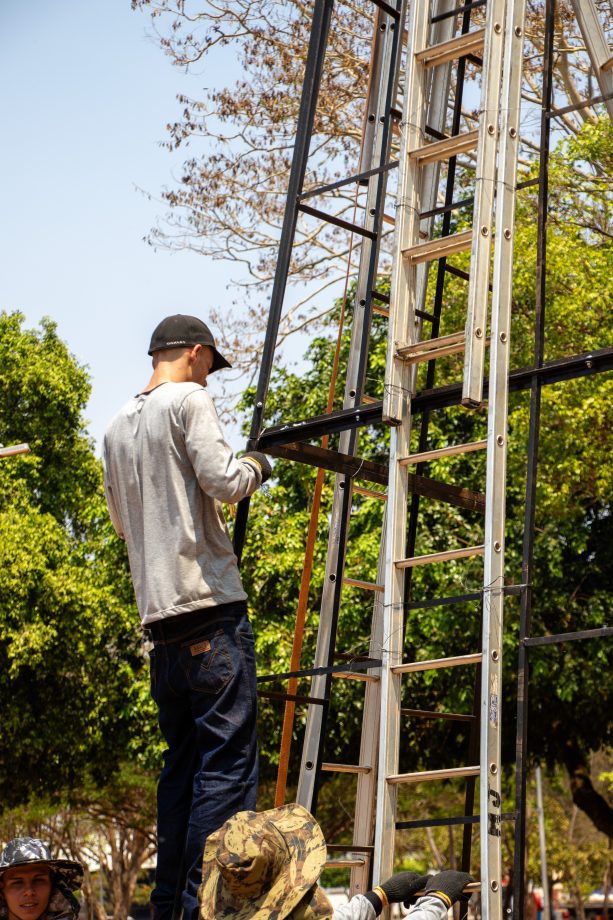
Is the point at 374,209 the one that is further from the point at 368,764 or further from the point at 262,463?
the point at 368,764

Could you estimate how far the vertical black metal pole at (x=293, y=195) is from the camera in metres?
5.08

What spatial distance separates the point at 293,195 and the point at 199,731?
2375 millimetres

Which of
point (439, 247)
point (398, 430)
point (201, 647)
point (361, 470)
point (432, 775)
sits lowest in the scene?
point (432, 775)

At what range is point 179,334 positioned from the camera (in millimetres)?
4188

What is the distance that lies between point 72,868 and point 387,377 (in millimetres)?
1961

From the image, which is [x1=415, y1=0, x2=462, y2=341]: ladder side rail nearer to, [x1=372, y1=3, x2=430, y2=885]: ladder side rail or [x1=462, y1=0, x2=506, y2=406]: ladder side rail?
[x1=372, y1=3, x2=430, y2=885]: ladder side rail

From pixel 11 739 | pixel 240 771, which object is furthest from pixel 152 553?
pixel 11 739

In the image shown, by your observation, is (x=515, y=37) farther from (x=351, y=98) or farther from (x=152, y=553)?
(x=351, y=98)

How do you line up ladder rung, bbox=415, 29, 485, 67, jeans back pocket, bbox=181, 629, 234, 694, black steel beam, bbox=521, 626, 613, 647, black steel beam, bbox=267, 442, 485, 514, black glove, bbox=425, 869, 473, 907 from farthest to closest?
1. black steel beam, bbox=267, 442, 485, 514
2. ladder rung, bbox=415, 29, 485, 67
3. jeans back pocket, bbox=181, 629, 234, 694
4. black steel beam, bbox=521, 626, 613, 647
5. black glove, bbox=425, 869, 473, 907

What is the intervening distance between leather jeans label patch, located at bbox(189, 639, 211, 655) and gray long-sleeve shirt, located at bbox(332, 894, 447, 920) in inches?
36.3

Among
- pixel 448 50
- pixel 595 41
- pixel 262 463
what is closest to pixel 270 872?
pixel 262 463

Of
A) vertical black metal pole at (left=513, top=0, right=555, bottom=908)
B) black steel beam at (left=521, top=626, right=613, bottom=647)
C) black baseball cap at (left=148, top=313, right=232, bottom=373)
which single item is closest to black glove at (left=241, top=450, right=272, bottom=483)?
black baseball cap at (left=148, top=313, right=232, bottom=373)

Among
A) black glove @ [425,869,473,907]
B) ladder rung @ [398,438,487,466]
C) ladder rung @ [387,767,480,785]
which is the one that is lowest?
black glove @ [425,869,473,907]

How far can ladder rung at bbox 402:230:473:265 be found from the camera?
458cm
